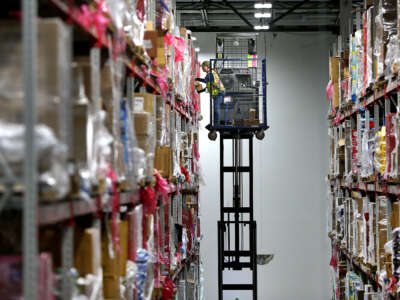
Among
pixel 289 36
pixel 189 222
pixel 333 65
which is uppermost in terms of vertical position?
pixel 289 36

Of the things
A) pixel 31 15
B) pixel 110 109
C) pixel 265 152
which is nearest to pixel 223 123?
pixel 265 152

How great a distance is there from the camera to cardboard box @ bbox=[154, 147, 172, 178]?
546cm

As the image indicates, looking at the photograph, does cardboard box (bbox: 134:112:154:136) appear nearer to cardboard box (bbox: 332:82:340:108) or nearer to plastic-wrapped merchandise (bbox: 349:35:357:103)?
plastic-wrapped merchandise (bbox: 349:35:357:103)

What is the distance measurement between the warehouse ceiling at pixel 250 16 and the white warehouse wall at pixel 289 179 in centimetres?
37

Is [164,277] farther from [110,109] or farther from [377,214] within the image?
[110,109]

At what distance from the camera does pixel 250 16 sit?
1407 cm

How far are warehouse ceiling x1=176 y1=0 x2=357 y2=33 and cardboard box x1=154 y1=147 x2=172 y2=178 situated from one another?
717 centimetres

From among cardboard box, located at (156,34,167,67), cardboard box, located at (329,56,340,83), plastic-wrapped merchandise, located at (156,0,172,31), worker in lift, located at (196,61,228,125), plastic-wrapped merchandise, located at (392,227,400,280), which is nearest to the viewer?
plastic-wrapped merchandise, located at (392,227,400,280)

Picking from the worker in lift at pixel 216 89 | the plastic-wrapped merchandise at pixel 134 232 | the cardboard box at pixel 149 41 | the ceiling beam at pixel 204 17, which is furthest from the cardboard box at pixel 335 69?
the plastic-wrapped merchandise at pixel 134 232

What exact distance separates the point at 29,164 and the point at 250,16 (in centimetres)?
1225

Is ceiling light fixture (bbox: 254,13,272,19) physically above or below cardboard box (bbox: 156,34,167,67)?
above

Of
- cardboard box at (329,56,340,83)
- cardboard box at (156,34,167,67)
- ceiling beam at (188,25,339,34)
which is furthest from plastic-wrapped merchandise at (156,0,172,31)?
ceiling beam at (188,25,339,34)

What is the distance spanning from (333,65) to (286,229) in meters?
5.43

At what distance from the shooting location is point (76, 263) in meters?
3.18
